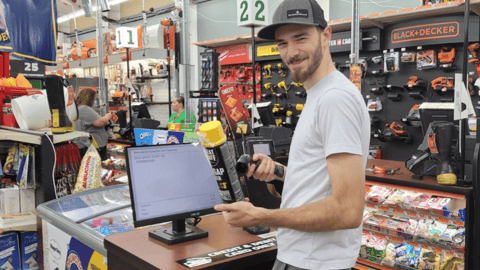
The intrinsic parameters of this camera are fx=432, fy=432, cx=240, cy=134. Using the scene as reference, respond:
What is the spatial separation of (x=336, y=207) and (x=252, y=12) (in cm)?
396

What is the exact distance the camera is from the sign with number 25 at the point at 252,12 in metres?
4.81

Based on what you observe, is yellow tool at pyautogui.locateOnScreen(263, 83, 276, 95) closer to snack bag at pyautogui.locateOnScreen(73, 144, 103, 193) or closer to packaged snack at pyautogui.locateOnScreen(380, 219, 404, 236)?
packaged snack at pyautogui.locateOnScreen(380, 219, 404, 236)

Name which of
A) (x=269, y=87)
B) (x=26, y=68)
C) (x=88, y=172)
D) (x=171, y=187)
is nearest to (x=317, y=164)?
(x=171, y=187)

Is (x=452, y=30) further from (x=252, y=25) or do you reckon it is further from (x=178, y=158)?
(x=178, y=158)

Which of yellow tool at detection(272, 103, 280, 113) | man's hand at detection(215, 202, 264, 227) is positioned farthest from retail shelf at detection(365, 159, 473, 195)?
yellow tool at detection(272, 103, 280, 113)

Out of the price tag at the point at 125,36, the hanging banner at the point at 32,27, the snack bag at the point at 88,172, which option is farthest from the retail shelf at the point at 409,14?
the snack bag at the point at 88,172

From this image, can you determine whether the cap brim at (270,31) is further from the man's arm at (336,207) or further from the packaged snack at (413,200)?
Answer: the packaged snack at (413,200)

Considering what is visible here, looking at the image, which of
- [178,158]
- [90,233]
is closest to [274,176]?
[178,158]

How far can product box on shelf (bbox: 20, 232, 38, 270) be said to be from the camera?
3.12 metres

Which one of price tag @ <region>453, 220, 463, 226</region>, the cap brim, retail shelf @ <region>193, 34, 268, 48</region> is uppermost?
retail shelf @ <region>193, 34, 268, 48</region>

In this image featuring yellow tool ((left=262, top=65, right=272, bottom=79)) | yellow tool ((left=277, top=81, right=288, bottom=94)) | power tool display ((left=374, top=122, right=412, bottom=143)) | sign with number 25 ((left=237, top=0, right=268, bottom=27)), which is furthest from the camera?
yellow tool ((left=262, top=65, right=272, bottom=79))

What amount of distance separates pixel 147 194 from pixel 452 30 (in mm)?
5473

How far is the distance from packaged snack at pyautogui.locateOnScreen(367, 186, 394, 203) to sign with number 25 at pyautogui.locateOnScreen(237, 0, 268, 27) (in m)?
2.26

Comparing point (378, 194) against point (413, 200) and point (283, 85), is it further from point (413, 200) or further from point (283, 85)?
point (283, 85)
